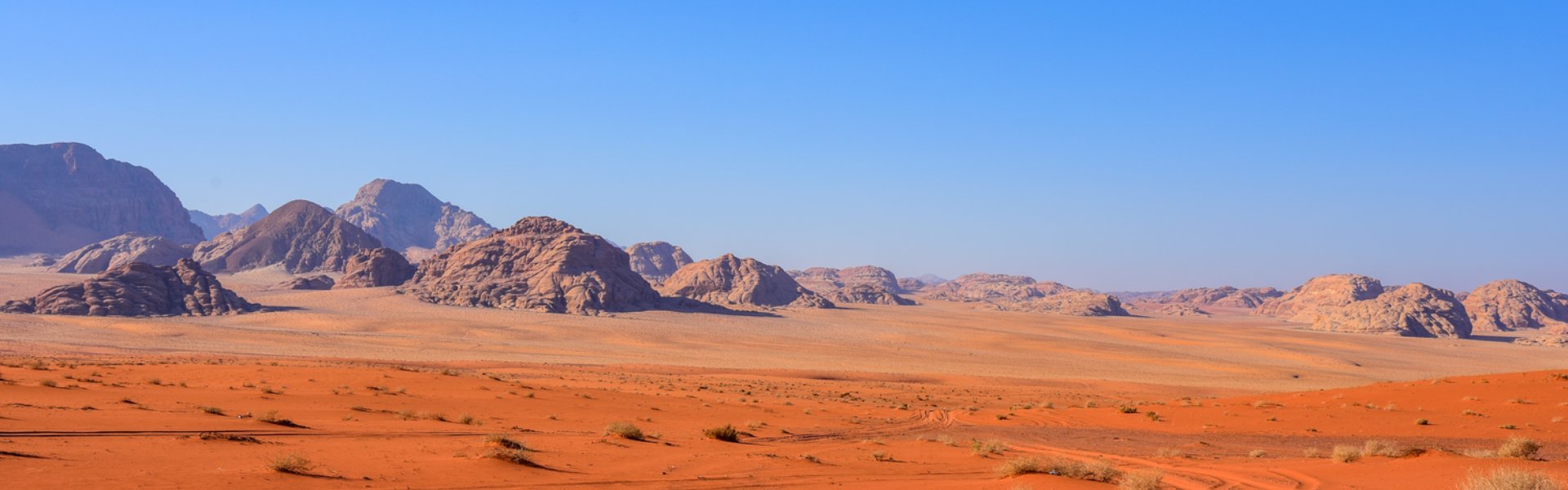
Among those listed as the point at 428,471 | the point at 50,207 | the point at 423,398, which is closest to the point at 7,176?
the point at 50,207

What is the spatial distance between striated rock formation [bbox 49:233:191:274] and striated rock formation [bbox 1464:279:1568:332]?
17323 centimetres

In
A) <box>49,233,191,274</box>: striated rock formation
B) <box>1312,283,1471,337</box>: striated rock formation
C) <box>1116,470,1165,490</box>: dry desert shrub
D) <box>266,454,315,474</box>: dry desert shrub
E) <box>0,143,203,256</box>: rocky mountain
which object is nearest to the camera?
<box>1116,470,1165,490</box>: dry desert shrub

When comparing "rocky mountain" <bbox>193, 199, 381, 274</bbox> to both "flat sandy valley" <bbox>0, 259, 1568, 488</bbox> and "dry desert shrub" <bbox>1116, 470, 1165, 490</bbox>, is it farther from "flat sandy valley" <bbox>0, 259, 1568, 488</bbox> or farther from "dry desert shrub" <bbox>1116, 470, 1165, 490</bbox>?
"dry desert shrub" <bbox>1116, 470, 1165, 490</bbox>

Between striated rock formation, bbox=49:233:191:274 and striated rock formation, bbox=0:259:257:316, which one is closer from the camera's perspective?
striated rock formation, bbox=0:259:257:316

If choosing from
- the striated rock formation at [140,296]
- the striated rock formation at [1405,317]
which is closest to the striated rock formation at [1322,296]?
the striated rock formation at [1405,317]

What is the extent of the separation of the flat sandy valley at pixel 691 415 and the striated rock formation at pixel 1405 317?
48.7 meters

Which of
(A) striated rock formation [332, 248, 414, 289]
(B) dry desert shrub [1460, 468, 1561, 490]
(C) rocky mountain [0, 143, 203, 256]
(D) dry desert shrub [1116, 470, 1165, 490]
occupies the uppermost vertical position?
(C) rocky mountain [0, 143, 203, 256]

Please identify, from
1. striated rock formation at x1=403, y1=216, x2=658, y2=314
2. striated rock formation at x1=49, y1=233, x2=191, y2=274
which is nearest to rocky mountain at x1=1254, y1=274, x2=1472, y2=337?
striated rock formation at x1=403, y1=216, x2=658, y2=314

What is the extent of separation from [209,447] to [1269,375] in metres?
59.7

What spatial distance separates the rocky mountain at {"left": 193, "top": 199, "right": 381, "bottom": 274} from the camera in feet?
463

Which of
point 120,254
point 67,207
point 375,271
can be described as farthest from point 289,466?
point 67,207

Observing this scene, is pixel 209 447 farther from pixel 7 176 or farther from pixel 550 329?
pixel 7 176

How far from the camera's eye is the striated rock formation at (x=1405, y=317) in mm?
112625

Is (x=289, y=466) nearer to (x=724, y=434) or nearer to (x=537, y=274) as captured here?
(x=724, y=434)
